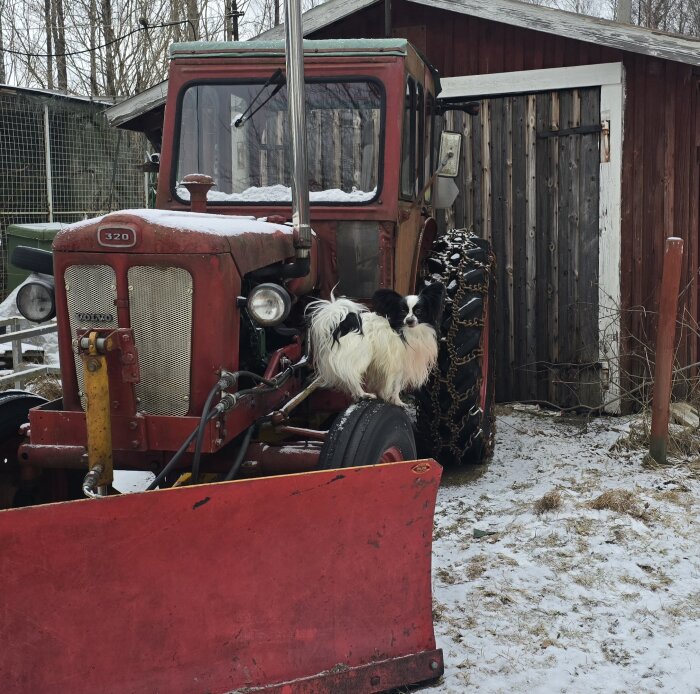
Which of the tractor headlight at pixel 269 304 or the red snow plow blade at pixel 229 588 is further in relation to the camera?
the tractor headlight at pixel 269 304

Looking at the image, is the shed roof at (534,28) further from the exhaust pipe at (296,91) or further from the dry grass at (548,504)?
the dry grass at (548,504)

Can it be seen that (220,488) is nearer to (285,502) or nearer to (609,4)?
(285,502)

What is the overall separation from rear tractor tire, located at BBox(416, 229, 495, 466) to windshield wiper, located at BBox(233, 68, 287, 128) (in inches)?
57.6

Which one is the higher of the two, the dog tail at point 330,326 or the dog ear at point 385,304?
the dog ear at point 385,304

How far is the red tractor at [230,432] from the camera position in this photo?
250cm

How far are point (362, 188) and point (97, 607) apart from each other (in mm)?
2434

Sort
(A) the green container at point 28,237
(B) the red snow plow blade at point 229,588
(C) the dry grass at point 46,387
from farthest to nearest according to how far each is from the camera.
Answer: (A) the green container at point 28,237 < (C) the dry grass at point 46,387 < (B) the red snow plow blade at point 229,588

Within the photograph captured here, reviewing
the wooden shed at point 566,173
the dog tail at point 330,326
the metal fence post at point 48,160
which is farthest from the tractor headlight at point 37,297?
the metal fence post at point 48,160

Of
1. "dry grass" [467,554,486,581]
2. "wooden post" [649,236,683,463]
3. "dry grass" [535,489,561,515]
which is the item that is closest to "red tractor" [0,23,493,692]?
"dry grass" [467,554,486,581]

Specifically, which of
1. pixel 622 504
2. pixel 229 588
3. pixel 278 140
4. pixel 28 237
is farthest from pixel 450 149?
pixel 28 237

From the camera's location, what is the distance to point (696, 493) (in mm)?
4777

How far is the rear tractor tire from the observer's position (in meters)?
4.89

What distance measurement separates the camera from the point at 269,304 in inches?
124

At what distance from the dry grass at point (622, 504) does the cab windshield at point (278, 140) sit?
6.31 ft
